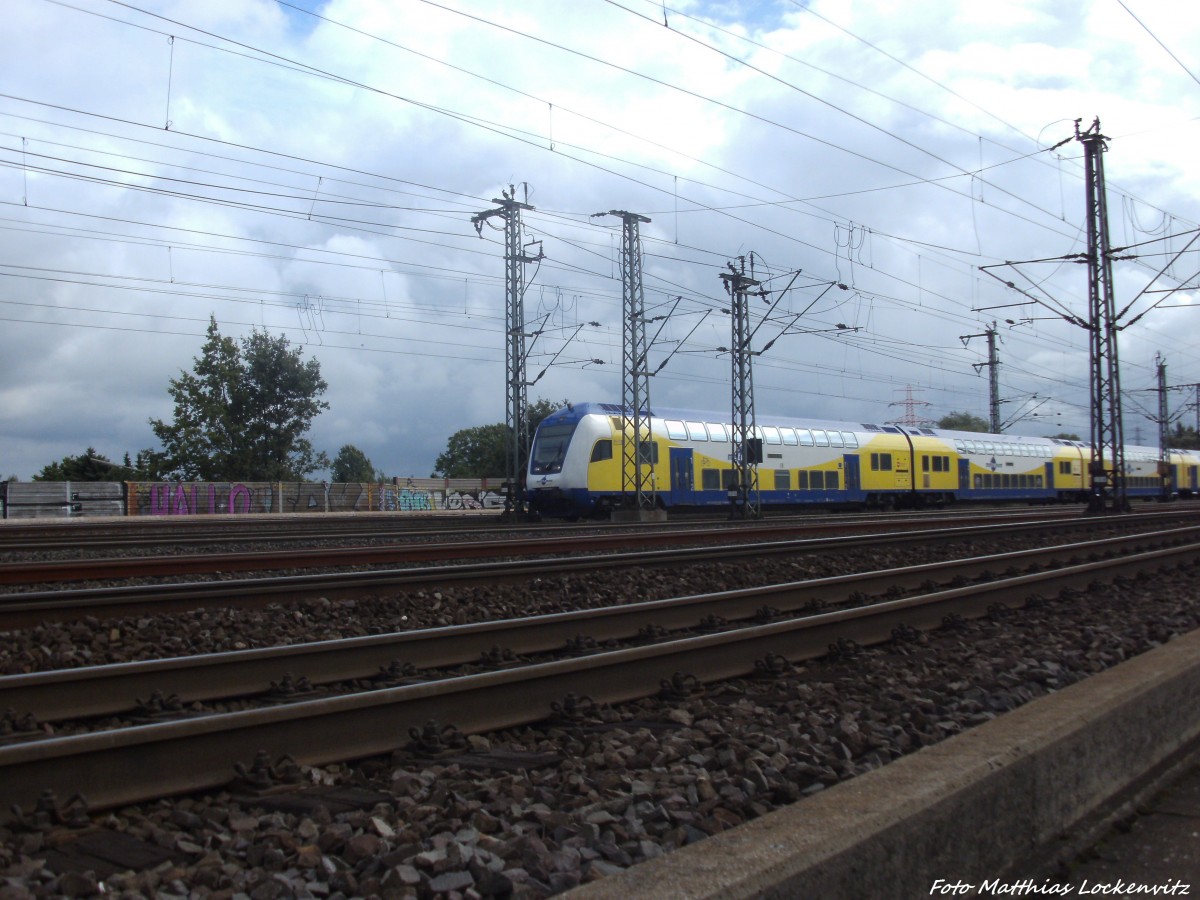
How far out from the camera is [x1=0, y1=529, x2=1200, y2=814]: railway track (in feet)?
12.4

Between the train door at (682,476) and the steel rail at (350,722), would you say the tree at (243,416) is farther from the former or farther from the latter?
the steel rail at (350,722)

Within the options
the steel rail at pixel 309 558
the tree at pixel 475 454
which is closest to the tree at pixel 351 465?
the tree at pixel 475 454

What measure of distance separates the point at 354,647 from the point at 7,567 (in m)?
6.46

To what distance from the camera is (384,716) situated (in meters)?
4.66

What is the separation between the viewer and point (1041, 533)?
19.5m

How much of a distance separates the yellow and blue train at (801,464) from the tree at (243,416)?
32.1 meters

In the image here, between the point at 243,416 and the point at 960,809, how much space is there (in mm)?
62910

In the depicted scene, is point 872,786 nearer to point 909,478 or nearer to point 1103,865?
point 1103,865

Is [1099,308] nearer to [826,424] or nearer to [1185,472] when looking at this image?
[826,424]

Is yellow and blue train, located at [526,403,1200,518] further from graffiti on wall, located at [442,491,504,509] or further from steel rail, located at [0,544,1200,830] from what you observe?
steel rail, located at [0,544,1200,830]

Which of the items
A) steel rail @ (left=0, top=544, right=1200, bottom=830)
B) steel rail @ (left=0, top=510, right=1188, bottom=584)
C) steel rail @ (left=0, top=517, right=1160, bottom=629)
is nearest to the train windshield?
steel rail @ (left=0, top=510, right=1188, bottom=584)

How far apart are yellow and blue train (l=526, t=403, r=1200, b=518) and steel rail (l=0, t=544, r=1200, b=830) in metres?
22.4

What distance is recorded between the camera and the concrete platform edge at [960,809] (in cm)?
256

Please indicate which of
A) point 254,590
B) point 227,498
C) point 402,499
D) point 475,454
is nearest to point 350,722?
point 254,590
